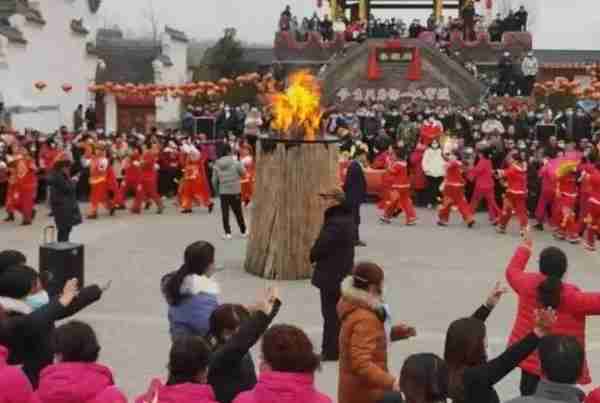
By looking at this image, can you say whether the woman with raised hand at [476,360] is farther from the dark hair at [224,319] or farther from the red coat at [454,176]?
the red coat at [454,176]

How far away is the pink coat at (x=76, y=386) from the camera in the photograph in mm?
4551

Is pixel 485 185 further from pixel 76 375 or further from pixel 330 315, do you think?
pixel 76 375

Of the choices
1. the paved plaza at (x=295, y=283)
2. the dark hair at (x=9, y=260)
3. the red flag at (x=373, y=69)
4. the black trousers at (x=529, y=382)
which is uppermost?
the red flag at (x=373, y=69)

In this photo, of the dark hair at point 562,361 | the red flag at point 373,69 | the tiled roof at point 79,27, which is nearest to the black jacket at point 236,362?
the dark hair at point 562,361

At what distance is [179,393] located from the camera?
4488mm

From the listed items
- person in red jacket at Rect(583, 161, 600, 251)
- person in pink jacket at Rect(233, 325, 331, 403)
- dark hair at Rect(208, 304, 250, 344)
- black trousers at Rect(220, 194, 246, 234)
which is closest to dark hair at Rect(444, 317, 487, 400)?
person in pink jacket at Rect(233, 325, 331, 403)

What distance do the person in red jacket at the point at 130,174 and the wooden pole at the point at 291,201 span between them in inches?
257

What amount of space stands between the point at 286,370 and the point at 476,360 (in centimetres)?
88

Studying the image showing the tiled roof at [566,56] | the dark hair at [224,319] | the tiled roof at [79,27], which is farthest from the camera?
the tiled roof at [566,56]

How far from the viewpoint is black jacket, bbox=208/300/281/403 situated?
5.09 m

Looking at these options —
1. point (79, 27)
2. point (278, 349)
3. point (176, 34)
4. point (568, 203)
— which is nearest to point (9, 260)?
point (278, 349)

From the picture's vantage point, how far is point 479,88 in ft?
111

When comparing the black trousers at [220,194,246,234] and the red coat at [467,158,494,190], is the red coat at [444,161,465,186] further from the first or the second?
the black trousers at [220,194,246,234]

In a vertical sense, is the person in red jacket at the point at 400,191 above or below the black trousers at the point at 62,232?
above
